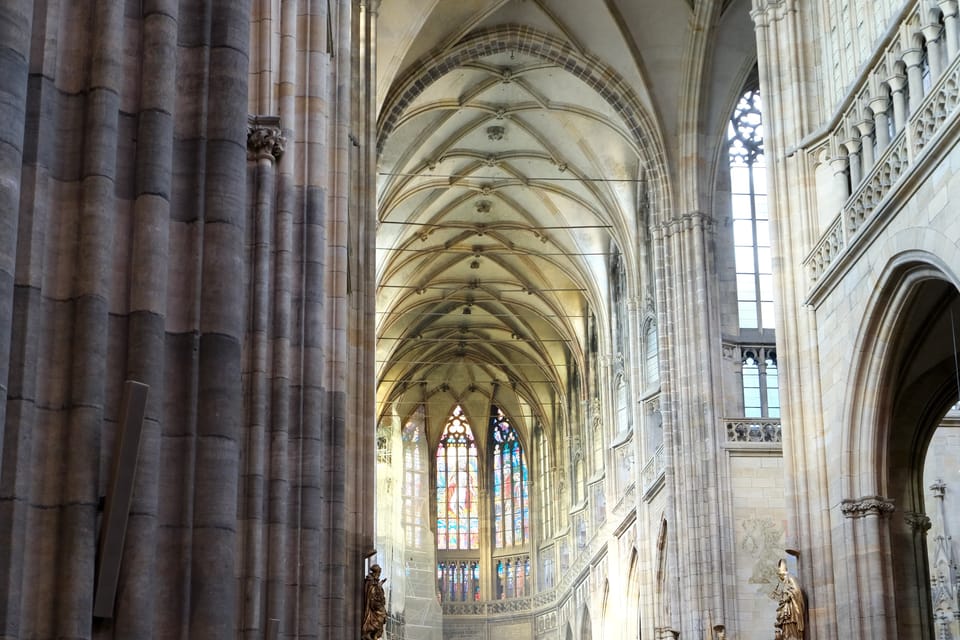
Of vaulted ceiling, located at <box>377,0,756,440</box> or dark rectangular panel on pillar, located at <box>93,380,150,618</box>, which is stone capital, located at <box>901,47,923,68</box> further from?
vaulted ceiling, located at <box>377,0,756,440</box>

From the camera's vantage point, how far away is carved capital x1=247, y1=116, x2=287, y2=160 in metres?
12.2

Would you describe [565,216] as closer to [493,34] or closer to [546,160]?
[546,160]

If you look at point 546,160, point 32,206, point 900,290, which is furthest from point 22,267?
point 546,160

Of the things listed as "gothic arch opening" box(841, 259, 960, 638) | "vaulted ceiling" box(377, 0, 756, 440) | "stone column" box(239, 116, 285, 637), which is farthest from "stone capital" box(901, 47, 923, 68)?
"vaulted ceiling" box(377, 0, 756, 440)

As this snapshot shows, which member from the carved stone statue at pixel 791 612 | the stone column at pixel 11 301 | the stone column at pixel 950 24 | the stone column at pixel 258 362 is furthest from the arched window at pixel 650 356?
the stone column at pixel 11 301

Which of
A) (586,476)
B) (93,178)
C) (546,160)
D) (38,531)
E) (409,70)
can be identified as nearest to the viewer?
(38,531)

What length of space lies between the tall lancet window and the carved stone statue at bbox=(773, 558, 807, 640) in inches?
452

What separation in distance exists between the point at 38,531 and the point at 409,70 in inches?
1009

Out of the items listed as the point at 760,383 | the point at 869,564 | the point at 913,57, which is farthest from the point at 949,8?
the point at 760,383

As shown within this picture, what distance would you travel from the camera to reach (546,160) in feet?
127

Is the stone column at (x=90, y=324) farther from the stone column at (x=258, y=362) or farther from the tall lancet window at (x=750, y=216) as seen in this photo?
the tall lancet window at (x=750, y=216)

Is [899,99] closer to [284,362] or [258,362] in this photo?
[284,362]

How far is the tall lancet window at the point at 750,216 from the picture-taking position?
3078 centimetres

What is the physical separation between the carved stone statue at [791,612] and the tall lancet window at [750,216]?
37.7 ft
